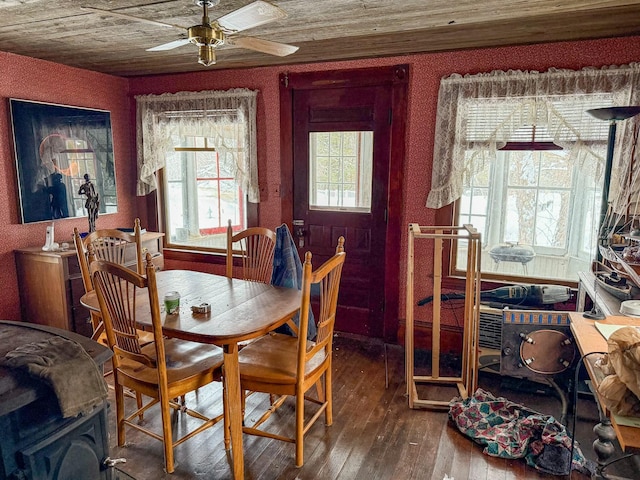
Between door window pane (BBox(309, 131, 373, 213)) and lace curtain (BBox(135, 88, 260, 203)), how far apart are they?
535 millimetres

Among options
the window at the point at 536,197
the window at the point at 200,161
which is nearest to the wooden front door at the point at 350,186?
the window at the point at 200,161

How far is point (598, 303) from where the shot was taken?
233cm

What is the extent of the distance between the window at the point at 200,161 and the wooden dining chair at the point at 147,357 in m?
1.92

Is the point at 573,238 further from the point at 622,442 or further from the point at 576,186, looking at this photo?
the point at 622,442

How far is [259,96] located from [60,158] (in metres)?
1.71

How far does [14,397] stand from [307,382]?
131 cm

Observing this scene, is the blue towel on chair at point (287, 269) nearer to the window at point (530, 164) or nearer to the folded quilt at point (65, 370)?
the window at point (530, 164)

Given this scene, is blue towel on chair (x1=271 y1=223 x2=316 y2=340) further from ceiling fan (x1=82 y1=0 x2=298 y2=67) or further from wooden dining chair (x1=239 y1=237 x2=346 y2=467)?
ceiling fan (x1=82 y1=0 x2=298 y2=67)

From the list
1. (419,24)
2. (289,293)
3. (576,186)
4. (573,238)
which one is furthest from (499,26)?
(289,293)

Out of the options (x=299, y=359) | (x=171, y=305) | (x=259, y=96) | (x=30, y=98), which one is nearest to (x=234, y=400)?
(x=299, y=359)

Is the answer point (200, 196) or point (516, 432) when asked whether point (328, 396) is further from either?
point (200, 196)

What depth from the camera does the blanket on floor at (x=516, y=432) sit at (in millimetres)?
2168

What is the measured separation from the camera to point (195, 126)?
4.12 meters

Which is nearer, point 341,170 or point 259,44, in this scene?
point 259,44
